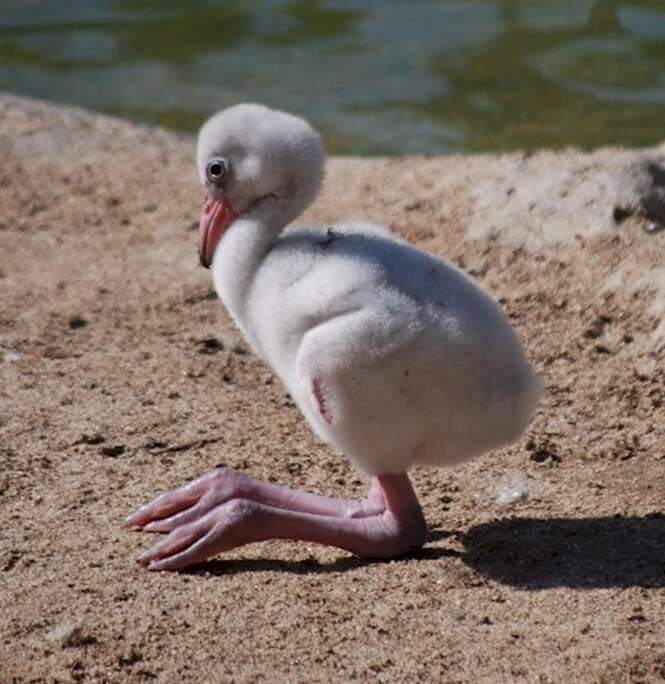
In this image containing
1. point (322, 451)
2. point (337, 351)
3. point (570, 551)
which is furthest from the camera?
point (322, 451)

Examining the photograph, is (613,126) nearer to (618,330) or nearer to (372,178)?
(372,178)

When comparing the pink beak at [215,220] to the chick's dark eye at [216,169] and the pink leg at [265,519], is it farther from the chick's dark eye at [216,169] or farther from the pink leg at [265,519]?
the pink leg at [265,519]

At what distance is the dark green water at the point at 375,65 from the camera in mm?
10969

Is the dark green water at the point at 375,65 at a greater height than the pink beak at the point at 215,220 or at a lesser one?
lesser

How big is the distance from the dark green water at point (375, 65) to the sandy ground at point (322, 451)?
316 cm

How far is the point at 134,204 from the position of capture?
25.2ft

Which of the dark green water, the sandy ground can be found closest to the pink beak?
the sandy ground

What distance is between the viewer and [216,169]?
15.2ft

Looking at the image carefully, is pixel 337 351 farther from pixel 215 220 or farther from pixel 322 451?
pixel 322 451

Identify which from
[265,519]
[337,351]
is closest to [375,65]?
[265,519]

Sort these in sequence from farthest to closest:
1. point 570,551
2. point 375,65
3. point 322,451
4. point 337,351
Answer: point 375,65, point 322,451, point 570,551, point 337,351

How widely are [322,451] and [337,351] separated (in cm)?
115

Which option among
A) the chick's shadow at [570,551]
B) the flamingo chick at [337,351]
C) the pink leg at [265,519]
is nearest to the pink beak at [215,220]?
the flamingo chick at [337,351]

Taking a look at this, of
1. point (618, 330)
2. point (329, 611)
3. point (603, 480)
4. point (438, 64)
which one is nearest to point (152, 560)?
point (329, 611)
